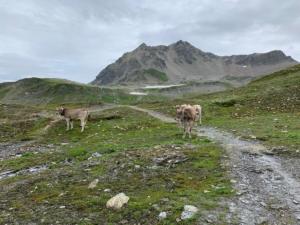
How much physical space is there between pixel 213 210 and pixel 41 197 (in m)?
7.60

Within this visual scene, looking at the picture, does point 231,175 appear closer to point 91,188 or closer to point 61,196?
point 91,188

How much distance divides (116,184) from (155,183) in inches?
69.6

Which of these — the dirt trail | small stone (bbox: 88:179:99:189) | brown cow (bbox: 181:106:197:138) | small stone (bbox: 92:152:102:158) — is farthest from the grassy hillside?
small stone (bbox: 88:179:99:189)

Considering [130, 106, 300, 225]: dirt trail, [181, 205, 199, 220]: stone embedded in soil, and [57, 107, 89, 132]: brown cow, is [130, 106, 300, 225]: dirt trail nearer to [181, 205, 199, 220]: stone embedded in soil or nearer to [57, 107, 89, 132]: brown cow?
[181, 205, 199, 220]: stone embedded in soil

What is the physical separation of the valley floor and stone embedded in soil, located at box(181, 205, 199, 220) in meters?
0.23

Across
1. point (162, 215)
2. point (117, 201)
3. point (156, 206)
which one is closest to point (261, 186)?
point (156, 206)

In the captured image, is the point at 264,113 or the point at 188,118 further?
the point at 264,113

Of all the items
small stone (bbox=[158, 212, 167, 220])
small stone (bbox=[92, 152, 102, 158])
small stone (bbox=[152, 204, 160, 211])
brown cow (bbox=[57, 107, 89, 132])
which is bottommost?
small stone (bbox=[92, 152, 102, 158])

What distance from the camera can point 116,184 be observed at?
2023 cm

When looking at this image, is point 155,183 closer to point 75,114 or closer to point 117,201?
point 117,201

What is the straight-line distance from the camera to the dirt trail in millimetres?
15812

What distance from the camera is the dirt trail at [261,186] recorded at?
623 inches

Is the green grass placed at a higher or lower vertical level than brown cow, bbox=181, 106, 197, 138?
lower

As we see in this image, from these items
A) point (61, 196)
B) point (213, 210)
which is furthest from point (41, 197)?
point (213, 210)
